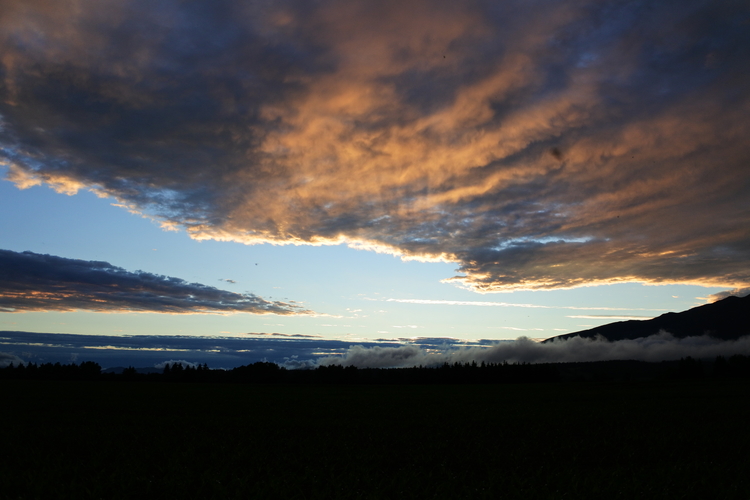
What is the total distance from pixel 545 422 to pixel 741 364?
16336cm

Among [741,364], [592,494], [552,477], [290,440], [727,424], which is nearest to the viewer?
[592,494]

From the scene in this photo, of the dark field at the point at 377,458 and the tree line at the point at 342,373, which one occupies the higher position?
the dark field at the point at 377,458

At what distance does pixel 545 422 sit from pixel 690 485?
18034 mm

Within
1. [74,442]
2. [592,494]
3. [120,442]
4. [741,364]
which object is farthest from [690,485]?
[741,364]

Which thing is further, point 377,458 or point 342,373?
point 342,373

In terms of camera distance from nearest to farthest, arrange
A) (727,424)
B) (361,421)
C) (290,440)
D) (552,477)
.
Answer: (552,477) → (290,440) → (727,424) → (361,421)

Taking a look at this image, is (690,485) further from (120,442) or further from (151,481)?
(120,442)

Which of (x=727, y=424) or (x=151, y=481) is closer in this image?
(x=151, y=481)

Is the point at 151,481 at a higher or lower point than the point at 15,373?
higher

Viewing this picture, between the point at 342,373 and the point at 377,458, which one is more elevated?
the point at 377,458

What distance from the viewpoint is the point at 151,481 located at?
44.1 feet

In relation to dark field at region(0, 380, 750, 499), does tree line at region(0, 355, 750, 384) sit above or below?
below

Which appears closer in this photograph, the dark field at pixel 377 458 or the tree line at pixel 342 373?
the dark field at pixel 377 458

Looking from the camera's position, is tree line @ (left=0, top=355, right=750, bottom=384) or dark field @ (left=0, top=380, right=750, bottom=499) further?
tree line @ (left=0, top=355, right=750, bottom=384)
